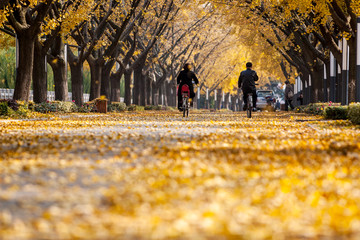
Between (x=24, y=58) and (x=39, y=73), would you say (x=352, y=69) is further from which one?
(x=39, y=73)

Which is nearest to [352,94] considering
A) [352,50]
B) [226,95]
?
[352,50]

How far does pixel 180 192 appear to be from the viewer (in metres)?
6.32

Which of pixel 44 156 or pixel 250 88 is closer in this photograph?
pixel 44 156

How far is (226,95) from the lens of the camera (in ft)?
328

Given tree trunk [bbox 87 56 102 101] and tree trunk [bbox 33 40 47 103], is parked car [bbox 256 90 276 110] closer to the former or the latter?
tree trunk [bbox 87 56 102 101]

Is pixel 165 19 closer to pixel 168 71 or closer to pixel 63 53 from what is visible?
pixel 63 53

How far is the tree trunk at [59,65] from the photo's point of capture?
3244 cm

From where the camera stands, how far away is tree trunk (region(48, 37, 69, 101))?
3244 cm

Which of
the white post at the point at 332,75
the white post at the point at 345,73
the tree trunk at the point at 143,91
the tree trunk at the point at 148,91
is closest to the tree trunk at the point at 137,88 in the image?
the tree trunk at the point at 143,91

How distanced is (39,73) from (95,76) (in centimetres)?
715

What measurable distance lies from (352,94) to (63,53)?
1470 centimetres

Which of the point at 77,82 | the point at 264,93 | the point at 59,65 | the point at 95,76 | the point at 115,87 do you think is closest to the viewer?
the point at 59,65

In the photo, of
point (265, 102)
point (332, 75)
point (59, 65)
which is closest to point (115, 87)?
point (59, 65)

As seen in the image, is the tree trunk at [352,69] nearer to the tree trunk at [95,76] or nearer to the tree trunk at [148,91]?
the tree trunk at [95,76]
